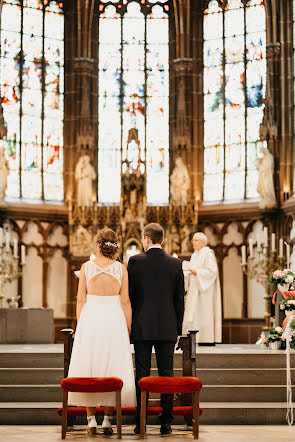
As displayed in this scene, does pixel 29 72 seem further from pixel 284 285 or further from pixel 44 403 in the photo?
pixel 44 403

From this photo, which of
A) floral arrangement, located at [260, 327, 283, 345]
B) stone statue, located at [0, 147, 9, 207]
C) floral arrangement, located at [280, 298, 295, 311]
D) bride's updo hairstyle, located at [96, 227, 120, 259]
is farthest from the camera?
stone statue, located at [0, 147, 9, 207]

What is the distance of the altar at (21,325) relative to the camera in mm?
14336

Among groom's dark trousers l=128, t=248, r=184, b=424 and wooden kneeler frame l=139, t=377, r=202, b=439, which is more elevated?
groom's dark trousers l=128, t=248, r=184, b=424

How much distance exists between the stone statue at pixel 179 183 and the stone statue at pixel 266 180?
162 cm

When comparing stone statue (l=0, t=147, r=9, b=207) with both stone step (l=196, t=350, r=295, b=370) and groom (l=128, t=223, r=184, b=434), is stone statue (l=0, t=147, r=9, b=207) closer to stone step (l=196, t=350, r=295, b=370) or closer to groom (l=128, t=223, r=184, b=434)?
stone step (l=196, t=350, r=295, b=370)

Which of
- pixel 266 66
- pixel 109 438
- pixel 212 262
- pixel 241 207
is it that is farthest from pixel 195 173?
pixel 109 438

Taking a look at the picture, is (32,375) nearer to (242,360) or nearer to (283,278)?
(242,360)

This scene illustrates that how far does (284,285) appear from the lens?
12.0m

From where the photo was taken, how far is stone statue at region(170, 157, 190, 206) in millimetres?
19141

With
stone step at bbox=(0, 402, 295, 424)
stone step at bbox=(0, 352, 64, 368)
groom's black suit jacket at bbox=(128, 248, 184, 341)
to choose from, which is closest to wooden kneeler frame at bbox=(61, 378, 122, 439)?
groom's black suit jacket at bbox=(128, 248, 184, 341)

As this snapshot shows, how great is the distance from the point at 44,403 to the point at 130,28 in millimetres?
13169

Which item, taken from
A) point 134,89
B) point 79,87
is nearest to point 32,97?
point 79,87

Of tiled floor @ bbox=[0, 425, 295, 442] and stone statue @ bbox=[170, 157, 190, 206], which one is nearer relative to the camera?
tiled floor @ bbox=[0, 425, 295, 442]

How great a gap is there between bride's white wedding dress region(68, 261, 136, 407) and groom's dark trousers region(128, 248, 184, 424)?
0.13 m
